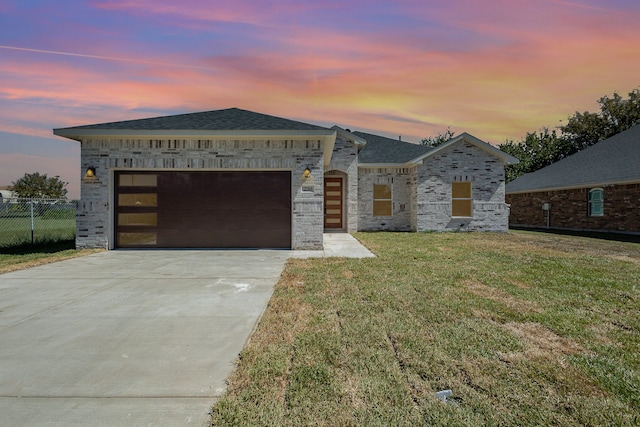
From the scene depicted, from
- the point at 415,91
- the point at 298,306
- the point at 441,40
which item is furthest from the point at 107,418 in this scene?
the point at 415,91

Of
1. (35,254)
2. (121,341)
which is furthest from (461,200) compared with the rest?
(35,254)

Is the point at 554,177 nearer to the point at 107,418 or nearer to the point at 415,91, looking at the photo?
the point at 415,91

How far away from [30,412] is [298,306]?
2811 mm

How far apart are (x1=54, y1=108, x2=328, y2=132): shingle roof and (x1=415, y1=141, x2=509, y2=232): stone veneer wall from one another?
850 cm

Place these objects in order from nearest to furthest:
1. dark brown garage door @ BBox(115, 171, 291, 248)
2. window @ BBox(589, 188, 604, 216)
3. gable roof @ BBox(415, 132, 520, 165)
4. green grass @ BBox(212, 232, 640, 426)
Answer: green grass @ BBox(212, 232, 640, 426) → dark brown garage door @ BBox(115, 171, 291, 248) → gable roof @ BBox(415, 132, 520, 165) → window @ BBox(589, 188, 604, 216)

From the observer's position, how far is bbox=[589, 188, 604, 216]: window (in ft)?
59.4

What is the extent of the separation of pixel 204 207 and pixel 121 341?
7.29 m

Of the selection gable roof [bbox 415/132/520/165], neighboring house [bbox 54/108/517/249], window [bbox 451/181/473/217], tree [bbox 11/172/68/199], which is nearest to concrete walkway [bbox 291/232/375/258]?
neighboring house [bbox 54/108/517/249]

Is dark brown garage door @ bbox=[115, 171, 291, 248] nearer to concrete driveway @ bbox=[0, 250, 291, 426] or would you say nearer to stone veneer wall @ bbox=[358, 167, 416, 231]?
concrete driveway @ bbox=[0, 250, 291, 426]

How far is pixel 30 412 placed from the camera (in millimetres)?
2334

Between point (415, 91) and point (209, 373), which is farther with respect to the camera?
point (415, 91)

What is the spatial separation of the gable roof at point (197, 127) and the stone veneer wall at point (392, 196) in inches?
292

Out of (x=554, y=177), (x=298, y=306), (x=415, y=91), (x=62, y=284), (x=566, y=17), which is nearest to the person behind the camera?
(x=298, y=306)

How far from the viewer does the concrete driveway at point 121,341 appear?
2.40m
